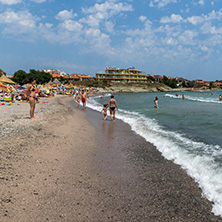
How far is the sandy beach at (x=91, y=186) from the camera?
254 cm

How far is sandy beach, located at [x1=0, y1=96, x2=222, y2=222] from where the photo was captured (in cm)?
254

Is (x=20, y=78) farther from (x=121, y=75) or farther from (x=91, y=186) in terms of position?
(x=91, y=186)

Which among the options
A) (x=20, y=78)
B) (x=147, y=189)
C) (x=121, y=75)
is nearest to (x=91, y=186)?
(x=147, y=189)

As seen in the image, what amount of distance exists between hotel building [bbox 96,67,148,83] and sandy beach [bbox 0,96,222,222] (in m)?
105

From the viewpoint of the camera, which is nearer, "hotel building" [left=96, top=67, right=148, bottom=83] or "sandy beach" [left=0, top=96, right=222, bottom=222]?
"sandy beach" [left=0, top=96, right=222, bottom=222]

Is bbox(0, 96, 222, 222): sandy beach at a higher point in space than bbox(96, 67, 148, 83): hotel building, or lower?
lower

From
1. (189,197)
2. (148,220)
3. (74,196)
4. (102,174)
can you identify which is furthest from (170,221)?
(102,174)

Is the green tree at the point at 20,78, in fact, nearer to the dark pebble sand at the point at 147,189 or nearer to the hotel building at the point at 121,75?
the hotel building at the point at 121,75

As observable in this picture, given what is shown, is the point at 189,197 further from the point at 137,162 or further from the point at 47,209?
the point at 47,209

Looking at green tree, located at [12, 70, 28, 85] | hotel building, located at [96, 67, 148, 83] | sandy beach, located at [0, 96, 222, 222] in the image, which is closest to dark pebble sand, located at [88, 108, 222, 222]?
sandy beach, located at [0, 96, 222, 222]

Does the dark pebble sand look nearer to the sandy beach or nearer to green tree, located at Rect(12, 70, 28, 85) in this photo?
the sandy beach

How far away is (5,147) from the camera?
4.65m

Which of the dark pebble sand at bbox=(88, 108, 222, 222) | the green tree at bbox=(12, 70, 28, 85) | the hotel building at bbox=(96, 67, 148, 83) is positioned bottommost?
the dark pebble sand at bbox=(88, 108, 222, 222)

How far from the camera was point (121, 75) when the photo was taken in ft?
364
